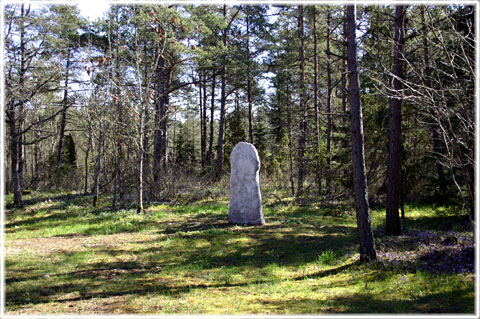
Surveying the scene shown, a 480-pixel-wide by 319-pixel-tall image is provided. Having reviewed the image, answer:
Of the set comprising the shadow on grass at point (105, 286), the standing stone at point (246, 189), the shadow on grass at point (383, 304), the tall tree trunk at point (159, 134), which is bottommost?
the shadow on grass at point (105, 286)

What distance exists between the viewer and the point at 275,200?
47.7 ft

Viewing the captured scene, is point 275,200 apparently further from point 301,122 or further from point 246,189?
point 246,189

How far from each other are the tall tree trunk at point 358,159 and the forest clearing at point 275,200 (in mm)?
25

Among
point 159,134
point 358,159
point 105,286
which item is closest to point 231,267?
point 105,286

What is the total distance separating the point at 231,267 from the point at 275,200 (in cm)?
844

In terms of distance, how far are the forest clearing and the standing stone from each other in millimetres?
32

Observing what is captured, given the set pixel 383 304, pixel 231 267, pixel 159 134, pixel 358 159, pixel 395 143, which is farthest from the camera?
pixel 159 134

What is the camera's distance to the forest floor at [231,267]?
14.5 ft

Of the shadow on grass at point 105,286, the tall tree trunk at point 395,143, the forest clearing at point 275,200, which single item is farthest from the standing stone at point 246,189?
the shadow on grass at point 105,286

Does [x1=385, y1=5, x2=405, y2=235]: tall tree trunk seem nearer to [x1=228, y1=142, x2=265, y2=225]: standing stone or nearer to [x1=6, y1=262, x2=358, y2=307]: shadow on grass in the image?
[x1=6, y1=262, x2=358, y2=307]: shadow on grass

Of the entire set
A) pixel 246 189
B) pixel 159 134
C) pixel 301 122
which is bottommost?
pixel 246 189

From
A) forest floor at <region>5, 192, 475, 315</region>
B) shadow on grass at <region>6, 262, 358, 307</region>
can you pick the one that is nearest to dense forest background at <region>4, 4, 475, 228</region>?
forest floor at <region>5, 192, 475, 315</region>

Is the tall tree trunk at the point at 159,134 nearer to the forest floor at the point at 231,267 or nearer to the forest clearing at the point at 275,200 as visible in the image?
the forest clearing at the point at 275,200

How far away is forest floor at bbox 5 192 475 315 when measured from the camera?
4414 mm
